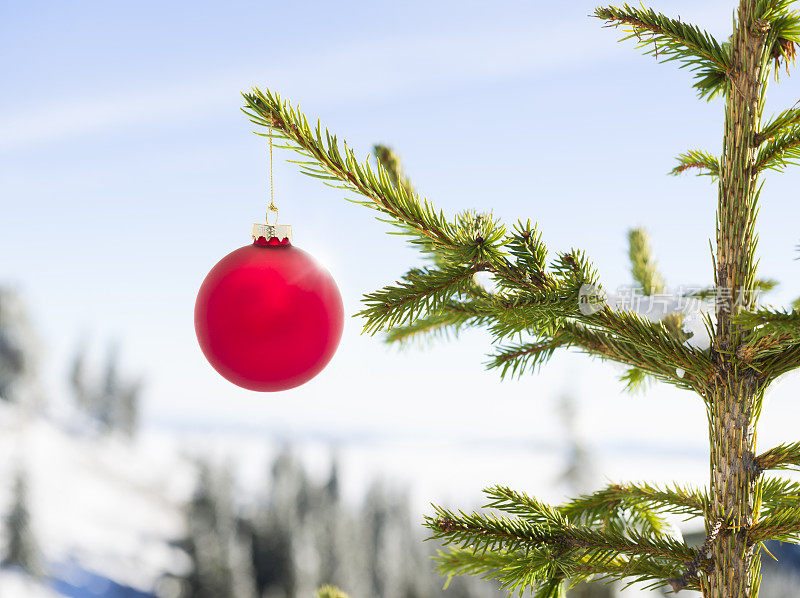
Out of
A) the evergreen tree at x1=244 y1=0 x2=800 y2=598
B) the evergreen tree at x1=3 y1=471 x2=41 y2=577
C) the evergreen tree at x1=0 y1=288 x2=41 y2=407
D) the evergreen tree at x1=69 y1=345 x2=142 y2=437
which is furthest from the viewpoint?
the evergreen tree at x1=69 y1=345 x2=142 y2=437

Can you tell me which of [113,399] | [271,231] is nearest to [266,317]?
[271,231]

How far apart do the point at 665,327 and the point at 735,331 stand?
90 mm

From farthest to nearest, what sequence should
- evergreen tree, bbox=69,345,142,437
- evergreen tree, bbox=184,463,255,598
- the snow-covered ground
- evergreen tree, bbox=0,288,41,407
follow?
evergreen tree, bbox=69,345,142,437, evergreen tree, bbox=0,288,41,407, the snow-covered ground, evergreen tree, bbox=184,463,255,598

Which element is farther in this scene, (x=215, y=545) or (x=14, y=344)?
(x=14, y=344)

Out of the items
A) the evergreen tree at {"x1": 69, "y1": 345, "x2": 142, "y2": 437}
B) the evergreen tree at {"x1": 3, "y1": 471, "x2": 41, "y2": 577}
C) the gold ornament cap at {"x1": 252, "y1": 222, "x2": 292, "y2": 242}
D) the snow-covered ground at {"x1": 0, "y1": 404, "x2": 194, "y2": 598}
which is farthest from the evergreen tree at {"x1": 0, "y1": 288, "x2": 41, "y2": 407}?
the gold ornament cap at {"x1": 252, "y1": 222, "x2": 292, "y2": 242}

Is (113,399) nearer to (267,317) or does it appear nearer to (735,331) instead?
(267,317)

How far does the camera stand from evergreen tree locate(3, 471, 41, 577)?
694cm

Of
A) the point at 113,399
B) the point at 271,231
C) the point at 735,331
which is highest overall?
the point at 113,399

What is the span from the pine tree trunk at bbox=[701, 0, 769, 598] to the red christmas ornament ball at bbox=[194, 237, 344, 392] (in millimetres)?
579

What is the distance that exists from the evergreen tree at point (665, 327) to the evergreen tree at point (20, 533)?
776cm

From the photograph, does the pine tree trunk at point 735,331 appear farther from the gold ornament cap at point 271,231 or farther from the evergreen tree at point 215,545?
the evergreen tree at point 215,545

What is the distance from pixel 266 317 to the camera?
0.88 metres

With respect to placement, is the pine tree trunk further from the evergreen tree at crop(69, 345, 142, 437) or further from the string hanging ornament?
the evergreen tree at crop(69, 345, 142, 437)

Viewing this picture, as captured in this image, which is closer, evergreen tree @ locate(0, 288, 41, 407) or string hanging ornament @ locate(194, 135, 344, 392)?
string hanging ornament @ locate(194, 135, 344, 392)
